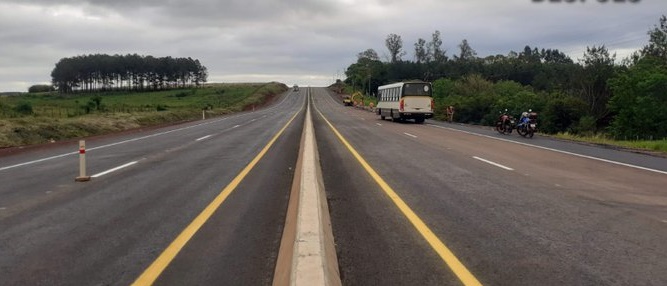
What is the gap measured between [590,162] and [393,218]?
9775mm

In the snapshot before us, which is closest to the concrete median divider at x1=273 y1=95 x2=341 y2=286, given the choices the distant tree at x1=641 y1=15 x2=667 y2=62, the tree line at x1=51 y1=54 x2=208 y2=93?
the distant tree at x1=641 y1=15 x2=667 y2=62

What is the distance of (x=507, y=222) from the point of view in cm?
745

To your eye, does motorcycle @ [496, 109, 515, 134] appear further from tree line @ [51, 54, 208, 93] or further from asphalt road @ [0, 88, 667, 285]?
tree line @ [51, 54, 208, 93]

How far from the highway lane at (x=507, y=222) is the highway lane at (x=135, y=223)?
108 cm

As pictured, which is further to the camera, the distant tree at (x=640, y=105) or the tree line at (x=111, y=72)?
the tree line at (x=111, y=72)

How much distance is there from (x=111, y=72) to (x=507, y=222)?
182890mm

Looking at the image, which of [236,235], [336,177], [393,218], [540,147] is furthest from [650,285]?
[540,147]

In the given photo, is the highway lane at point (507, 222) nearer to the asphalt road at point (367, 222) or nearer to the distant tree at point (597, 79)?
the asphalt road at point (367, 222)

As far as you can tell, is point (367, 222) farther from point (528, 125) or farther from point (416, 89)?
point (416, 89)

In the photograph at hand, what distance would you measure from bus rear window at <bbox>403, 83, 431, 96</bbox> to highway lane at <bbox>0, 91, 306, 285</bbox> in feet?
85.9

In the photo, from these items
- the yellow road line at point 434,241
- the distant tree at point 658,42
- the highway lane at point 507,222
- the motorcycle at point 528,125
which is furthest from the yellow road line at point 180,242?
the distant tree at point 658,42

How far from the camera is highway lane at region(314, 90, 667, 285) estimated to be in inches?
210

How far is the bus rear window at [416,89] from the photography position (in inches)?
1576

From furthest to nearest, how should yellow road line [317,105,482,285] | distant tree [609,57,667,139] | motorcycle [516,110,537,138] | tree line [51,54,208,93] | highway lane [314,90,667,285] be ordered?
tree line [51,54,208,93] → distant tree [609,57,667,139] → motorcycle [516,110,537,138] → highway lane [314,90,667,285] → yellow road line [317,105,482,285]
